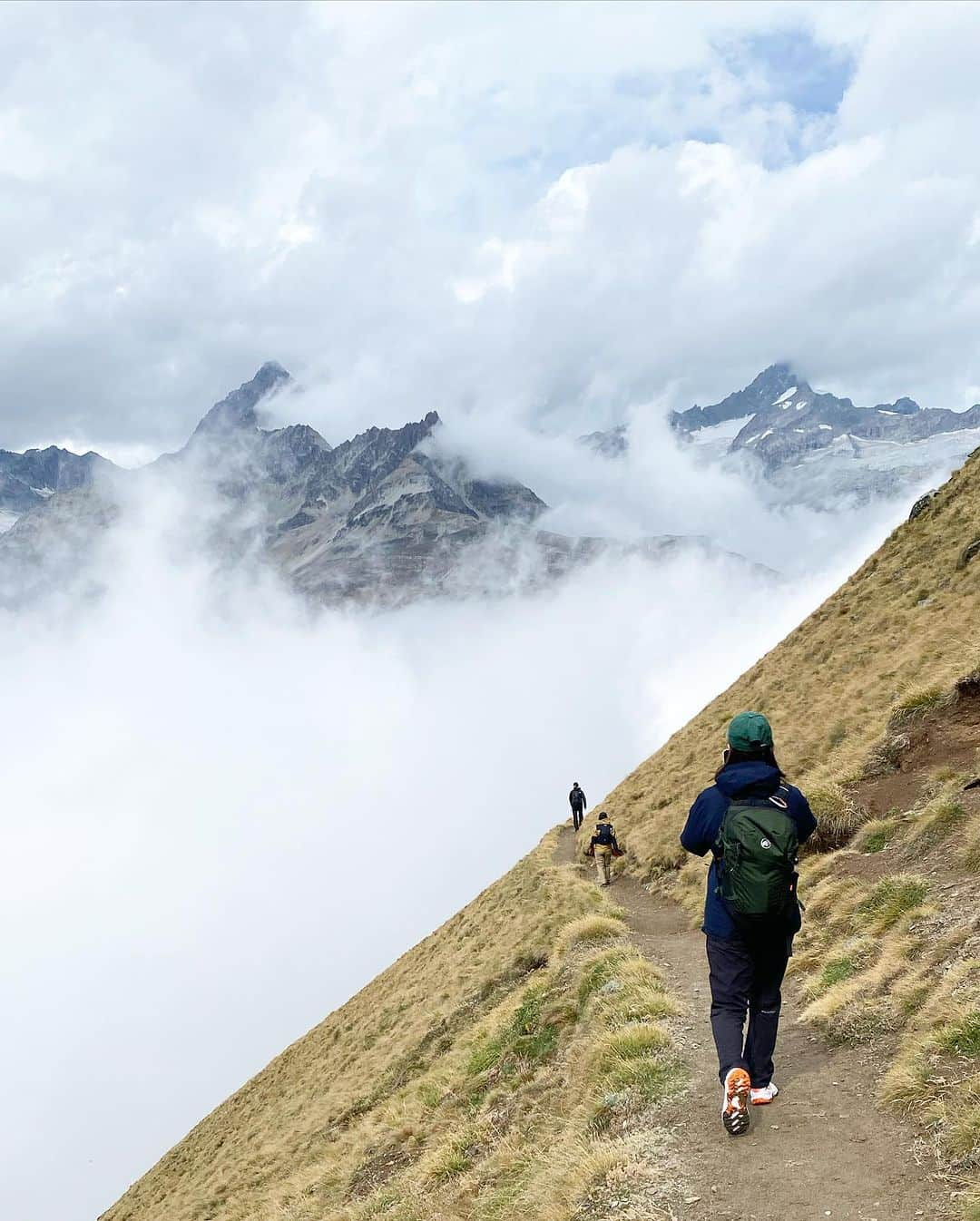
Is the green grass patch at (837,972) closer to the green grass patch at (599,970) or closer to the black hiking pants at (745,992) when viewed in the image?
the black hiking pants at (745,992)

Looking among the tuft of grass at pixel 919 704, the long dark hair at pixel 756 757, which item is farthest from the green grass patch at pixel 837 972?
the tuft of grass at pixel 919 704

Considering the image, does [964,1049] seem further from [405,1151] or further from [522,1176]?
[405,1151]

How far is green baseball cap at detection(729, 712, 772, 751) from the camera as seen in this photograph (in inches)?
328

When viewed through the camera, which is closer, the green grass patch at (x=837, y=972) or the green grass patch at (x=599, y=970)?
the green grass patch at (x=837, y=972)

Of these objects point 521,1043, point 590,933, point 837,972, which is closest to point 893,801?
point 837,972

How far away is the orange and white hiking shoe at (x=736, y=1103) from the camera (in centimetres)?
807

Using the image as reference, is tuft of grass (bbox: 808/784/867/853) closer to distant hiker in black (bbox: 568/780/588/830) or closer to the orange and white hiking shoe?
the orange and white hiking shoe

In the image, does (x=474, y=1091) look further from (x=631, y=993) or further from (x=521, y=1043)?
(x=631, y=993)

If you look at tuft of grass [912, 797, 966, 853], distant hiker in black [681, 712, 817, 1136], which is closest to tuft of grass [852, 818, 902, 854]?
tuft of grass [912, 797, 966, 853]

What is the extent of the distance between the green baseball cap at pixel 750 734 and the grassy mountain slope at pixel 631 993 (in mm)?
3319

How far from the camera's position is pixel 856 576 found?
1586 inches

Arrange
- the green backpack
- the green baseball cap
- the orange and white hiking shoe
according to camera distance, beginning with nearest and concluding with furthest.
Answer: the green backpack, the orange and white hiking shoe, the green baseball cap

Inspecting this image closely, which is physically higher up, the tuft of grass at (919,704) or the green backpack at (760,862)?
the green backpack at (760,862)

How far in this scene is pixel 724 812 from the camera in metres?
8.27
